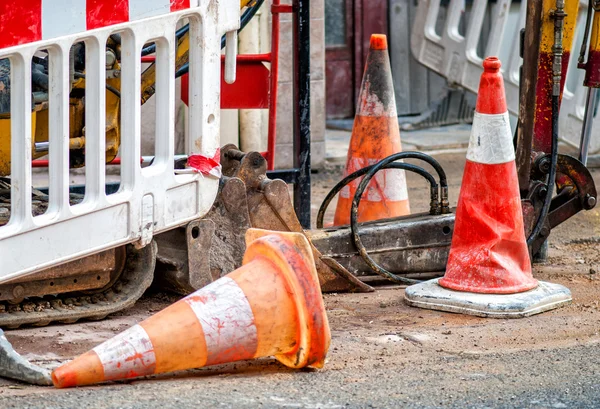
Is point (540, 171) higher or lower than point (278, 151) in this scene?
higher

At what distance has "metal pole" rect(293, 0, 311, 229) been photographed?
18.9 ft

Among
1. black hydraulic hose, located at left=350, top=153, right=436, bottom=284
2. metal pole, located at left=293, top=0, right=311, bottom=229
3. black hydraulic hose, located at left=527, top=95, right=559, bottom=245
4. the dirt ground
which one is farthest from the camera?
metal pole, located at left=293, top=0, right=311, bottom=229

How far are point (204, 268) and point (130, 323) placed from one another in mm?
429

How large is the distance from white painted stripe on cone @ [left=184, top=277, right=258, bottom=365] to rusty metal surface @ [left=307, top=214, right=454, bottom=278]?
1435 mm

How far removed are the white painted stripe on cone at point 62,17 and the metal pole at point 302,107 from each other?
206 cm

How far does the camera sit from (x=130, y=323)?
4.46m

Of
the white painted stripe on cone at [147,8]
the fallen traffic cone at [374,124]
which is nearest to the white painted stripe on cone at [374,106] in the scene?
the fallen traffic cone at [374,124]

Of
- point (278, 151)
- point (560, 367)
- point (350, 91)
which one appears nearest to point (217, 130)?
point (560, 367)

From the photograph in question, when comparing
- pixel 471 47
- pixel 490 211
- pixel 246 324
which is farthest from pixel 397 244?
pixel 471 47

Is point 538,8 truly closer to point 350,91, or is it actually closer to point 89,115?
point 89,115

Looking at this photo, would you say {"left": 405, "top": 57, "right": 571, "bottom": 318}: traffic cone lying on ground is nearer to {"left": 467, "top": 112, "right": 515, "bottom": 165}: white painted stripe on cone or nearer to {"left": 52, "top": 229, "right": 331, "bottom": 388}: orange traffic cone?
{"left": 467, "top": 112, "right": 515, "bottom": 165}: white painted stripe on cone

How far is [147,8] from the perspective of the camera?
407 cm

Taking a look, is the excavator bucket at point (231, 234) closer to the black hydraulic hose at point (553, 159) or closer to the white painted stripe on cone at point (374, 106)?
the black hydraulic hose at point (553, 159)

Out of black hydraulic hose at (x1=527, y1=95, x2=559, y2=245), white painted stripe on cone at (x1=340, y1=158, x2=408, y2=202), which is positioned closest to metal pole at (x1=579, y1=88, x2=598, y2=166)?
black hydraulic hose at (x1=527, y1=95, x2=559, y2=245)
